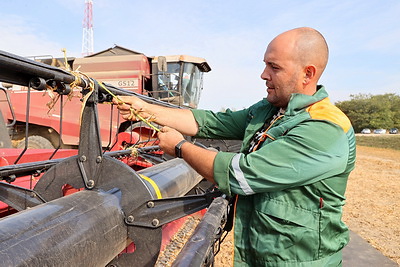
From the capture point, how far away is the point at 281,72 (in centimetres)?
172

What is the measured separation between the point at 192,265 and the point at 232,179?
501 millimetres

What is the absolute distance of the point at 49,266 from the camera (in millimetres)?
1122

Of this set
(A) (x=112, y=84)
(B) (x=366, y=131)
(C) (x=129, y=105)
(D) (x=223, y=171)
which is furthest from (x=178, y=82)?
(B) (x=366, y=131)

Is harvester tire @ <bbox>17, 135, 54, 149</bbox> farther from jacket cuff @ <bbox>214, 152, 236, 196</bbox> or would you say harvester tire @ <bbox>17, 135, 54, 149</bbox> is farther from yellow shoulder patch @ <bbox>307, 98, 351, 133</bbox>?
yellow shoulder patch @ <bbox>307, 98, 351, 133</bbox>

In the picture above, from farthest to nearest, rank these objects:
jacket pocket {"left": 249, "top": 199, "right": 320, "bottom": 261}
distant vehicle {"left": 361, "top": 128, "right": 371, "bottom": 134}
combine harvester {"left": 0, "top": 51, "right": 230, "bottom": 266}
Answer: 1. distant vehicle {"left": 361, "top": 128, "right": 371, "bottom": 134}
2. jacket pocket {"left": 249, "top": 199, "right": 320, "bottom": 261}
3. combine harvester {"left": 0, "top": 51, "right": 230, "bottom": 266}

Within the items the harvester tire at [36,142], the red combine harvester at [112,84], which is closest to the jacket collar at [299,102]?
the red combine harvester at [112,84]

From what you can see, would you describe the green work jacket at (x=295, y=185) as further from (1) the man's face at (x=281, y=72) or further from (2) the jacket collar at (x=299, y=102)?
(1) the man's face at (x=281, y=72)

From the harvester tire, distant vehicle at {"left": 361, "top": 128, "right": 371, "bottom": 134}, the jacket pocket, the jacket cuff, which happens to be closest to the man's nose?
the jacket cuff

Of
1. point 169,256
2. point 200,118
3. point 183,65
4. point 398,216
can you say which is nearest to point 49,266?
point 200,118

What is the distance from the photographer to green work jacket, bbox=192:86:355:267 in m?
1.45

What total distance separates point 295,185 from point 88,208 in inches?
35.4

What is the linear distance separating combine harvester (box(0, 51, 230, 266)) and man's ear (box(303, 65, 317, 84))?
2.59ft

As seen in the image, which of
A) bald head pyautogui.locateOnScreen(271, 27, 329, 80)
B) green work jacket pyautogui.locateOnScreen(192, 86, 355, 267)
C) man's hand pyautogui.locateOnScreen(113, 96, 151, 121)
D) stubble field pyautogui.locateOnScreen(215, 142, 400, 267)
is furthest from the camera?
stubble field pyautogui.locateOnScreen(215, 142, 400, 267)

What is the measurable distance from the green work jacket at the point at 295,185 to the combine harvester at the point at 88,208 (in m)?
0.21
